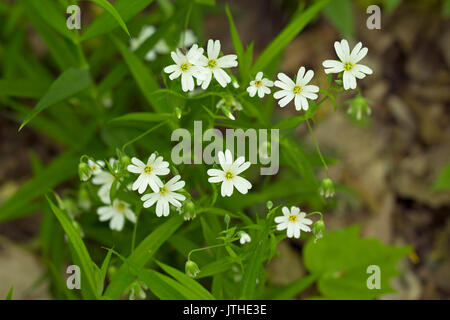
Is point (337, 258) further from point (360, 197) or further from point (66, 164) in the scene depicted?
point (66, 164)

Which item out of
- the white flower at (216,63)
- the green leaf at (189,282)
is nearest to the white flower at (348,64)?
the white flower at (216,63)

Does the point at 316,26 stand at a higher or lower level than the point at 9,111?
higher

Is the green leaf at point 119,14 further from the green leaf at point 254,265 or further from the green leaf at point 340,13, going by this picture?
the green leaf at point 340,13

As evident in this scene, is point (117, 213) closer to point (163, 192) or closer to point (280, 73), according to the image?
point (163, 192)

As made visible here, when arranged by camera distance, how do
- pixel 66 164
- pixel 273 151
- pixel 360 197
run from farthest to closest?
1. pixel 360 197
2. pixel 66 164
3. pixel 273 151

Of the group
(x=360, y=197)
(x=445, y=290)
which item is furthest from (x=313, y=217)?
(x=445, y=290)
